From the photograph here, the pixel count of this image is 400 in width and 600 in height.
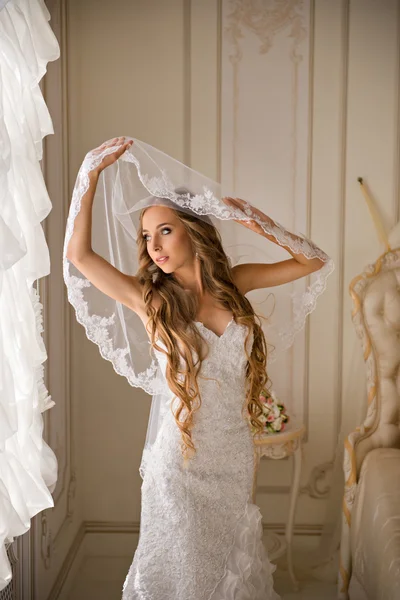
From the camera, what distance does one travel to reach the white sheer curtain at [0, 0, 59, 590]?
2.07m

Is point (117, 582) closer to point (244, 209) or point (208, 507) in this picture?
point (208, 507)

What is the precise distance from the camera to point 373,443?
11.8 ft

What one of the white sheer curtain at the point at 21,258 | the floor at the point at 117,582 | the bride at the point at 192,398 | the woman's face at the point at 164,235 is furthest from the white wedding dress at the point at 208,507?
the floor at the point at 117,582

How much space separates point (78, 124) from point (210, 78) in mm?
827

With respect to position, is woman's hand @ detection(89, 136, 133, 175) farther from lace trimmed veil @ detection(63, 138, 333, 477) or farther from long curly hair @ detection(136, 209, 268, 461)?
long curly hair @ detection(136, 209, 268, 461)

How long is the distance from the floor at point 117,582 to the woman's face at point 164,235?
2176mm

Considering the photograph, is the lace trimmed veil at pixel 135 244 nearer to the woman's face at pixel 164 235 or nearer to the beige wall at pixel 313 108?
the woman's face at pixel 164 235

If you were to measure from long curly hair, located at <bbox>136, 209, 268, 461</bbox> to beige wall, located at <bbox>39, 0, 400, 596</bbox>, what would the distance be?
1.53m

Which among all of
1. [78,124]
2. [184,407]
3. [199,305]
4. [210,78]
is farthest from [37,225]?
[210,78]

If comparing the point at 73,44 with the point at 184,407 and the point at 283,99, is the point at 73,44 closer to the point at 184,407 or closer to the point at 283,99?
the point at 283,99

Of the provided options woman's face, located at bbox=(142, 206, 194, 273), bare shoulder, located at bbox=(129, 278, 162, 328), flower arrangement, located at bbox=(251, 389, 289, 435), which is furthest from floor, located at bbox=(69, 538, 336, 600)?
woman's face, located at bbox=(142, 206, 194, 273)

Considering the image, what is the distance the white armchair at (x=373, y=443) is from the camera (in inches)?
118

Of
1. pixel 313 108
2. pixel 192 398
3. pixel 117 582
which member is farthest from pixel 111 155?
pixel 117 582

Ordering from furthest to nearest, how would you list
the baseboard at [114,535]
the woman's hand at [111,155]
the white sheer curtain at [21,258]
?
the baseboard at [114,535] < the woman's hand at [111,155] < the white sheer curtain at [21,258]
